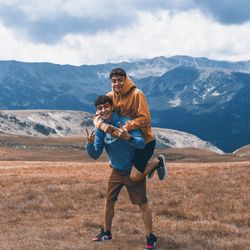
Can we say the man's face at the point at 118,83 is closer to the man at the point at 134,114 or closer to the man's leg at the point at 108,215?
the man at the point at 134,114

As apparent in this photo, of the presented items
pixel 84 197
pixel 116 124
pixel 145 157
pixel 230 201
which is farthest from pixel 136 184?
pixel 84 197

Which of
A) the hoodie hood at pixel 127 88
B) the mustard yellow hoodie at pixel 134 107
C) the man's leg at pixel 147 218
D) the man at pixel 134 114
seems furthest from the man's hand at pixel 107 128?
the man's leg at pixel 147 218

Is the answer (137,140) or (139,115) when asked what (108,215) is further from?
(139,115)

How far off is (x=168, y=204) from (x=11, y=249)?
711 centimetres

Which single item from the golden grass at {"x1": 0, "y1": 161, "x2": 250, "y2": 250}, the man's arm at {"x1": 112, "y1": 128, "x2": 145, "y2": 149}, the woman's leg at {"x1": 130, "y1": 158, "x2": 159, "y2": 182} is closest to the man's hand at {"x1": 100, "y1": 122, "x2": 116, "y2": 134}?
the man's arm at {"x1": 112, "y1": 128, "x2": 145, "y2": 149}

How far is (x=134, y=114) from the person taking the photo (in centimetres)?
1035

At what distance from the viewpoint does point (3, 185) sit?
23.2 meters

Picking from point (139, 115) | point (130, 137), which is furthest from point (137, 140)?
point (139, 115)

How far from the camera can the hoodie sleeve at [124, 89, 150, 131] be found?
998 cm

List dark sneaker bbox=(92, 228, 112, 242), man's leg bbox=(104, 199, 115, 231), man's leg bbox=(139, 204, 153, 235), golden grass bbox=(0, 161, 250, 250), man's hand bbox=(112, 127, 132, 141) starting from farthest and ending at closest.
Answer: man's leg bbox=(104, 199, 115, 231), dark sneaker bbox=(92, 228, 112, 242), golden grass bbox=(0, 161, 250, 250), man's leg bbox=(139, 204, 153, 235), man's hand bbox=(112, 127, 132, 141)

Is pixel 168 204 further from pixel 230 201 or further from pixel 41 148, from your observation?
pixel 41 148

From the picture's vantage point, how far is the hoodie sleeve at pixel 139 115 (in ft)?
32.8

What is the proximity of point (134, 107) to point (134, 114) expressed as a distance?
180 mm

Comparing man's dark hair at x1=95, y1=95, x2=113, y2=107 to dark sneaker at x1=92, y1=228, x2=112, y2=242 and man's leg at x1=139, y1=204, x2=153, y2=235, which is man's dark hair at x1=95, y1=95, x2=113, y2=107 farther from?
dark sneaker at x1=92, y1=228, x2=112, y2=242
